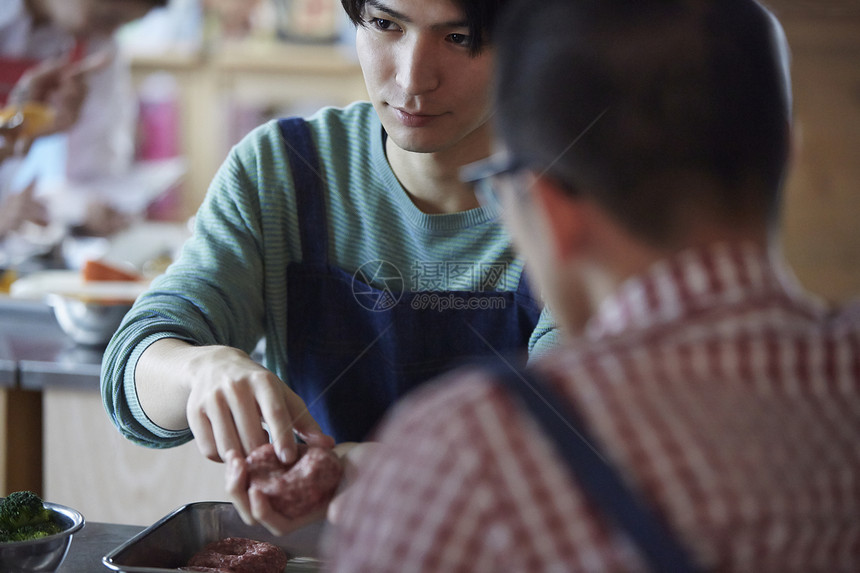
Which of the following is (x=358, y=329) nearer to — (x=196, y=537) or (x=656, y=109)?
(x=196, y=537)

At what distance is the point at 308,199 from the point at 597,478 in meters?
0.71

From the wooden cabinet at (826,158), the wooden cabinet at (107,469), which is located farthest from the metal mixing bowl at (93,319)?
the wooden cabinet at (826,158)

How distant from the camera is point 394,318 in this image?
1042mm

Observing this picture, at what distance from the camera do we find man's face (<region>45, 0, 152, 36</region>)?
2621mm

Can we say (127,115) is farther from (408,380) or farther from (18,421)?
(408,380)

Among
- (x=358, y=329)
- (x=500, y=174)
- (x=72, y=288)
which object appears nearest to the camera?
(x=500, y=174)

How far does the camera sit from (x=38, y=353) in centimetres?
155

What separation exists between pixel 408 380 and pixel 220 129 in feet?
9.76

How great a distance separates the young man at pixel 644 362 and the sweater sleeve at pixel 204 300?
1.57ft

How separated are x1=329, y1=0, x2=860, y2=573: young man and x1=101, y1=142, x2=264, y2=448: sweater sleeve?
48cm

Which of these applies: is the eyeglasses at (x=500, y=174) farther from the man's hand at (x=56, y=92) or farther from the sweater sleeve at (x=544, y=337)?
the man's hand at (x=56, y=92)

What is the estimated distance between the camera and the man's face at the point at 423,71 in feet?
2.89

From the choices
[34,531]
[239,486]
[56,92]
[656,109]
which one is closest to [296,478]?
[239,486]

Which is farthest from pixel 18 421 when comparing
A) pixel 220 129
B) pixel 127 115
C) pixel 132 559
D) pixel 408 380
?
pixel 220 129
